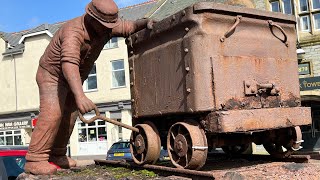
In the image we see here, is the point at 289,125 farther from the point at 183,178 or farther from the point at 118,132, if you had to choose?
the point at 118,132

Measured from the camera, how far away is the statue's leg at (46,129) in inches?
187

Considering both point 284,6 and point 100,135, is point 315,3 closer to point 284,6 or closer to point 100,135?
point 284,6

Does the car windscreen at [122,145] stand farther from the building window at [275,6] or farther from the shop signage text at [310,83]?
the building window at [275,6]

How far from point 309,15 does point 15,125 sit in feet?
64.0

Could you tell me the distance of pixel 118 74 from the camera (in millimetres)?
25484

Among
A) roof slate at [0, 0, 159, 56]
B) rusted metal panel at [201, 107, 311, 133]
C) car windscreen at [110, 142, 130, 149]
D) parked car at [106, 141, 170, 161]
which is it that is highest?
roof slate at [0, 0, 159, 56]

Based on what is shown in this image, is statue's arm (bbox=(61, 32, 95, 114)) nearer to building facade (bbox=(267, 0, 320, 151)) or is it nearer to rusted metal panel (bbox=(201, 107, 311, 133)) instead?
rusted metal panel (bbox=(201, 107, 311, 133))

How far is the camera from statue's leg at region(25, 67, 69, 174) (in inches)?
187

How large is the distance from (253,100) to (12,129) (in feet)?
88.9

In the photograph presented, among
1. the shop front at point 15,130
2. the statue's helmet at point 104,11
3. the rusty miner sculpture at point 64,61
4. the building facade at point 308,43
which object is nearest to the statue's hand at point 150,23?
the rusty miner sculpture at point 64,61

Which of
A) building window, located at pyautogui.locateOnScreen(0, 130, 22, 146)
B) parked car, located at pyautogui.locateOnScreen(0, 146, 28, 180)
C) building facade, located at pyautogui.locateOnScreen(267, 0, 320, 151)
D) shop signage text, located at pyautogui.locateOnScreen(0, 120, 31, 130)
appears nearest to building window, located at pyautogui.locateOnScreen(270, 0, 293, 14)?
building facade, located at pyautogui.locateOnScreen(267, 0, 320, 151)

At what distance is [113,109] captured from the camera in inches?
1002

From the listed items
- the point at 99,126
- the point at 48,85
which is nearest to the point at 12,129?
the point at 99,126

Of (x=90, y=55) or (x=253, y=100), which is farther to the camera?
(x=90, y=55)
